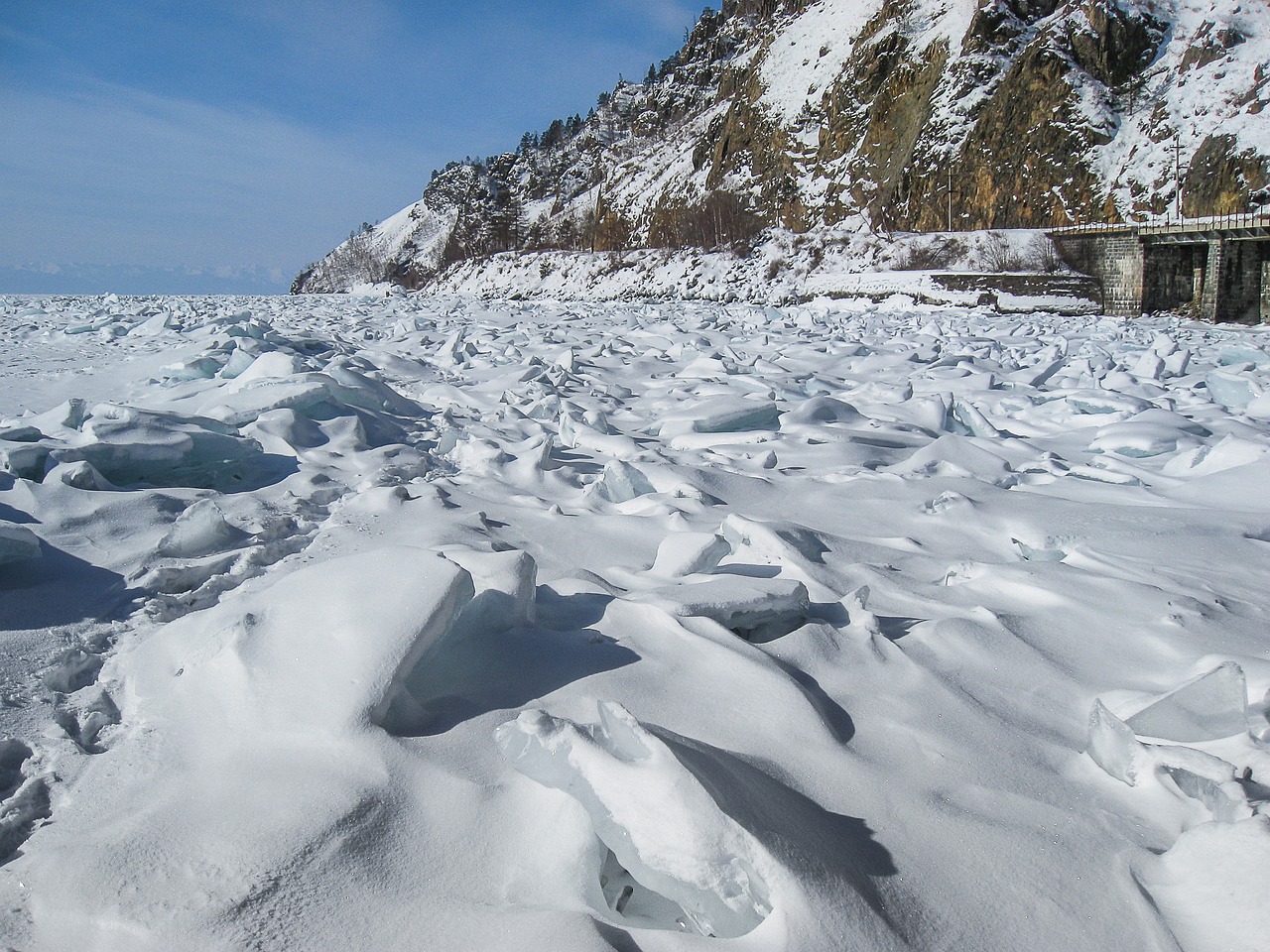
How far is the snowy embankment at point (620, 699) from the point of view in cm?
111

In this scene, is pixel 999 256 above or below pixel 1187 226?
below

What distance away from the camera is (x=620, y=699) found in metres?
1.60

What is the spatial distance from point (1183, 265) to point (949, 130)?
15221mm

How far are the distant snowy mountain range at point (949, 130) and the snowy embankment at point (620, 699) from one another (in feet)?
98.2

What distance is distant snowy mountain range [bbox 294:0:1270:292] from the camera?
2798cm

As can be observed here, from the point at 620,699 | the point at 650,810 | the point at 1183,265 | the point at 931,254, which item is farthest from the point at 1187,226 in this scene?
the point at 650,810

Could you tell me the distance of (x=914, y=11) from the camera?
3819 cm

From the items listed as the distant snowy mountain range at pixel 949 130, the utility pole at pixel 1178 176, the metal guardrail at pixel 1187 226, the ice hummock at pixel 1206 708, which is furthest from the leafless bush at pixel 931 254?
the ice hummock at pixel 1206 708

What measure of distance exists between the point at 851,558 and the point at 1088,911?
144 cm

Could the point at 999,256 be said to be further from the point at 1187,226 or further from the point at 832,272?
the point at 1187,226

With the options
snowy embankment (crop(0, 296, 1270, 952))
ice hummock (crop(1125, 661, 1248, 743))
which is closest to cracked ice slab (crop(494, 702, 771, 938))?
snowy embankment (crop(0, 296, 1270, 952))

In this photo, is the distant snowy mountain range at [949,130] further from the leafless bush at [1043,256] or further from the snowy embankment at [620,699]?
the snowy embankment at [620,699]

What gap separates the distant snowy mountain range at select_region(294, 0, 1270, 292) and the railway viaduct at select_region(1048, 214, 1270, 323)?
7.21m

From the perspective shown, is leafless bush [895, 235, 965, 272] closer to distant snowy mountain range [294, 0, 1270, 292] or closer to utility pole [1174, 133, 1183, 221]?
distant snowy mountain range [294, 0, 1270, 292]
